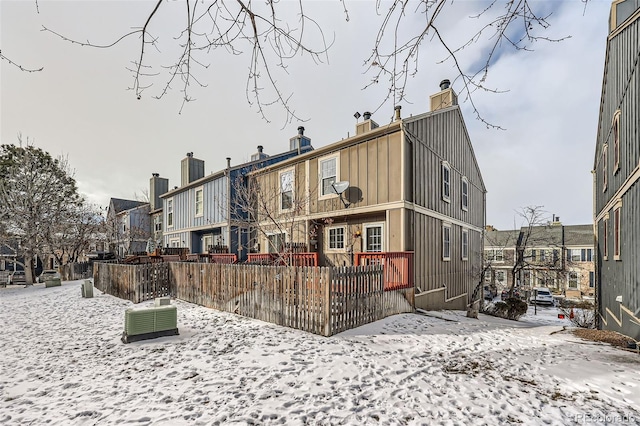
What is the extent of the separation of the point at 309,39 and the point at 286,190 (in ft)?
38.7

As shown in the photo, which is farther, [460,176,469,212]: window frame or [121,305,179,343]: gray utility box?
[460,176,469,212]: window frame

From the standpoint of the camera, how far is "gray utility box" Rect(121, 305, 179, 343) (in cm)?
598

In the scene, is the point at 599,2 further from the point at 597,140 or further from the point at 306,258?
the point at 597,140

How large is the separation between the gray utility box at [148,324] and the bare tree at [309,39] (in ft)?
16.0

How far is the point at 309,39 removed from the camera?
3053 mm

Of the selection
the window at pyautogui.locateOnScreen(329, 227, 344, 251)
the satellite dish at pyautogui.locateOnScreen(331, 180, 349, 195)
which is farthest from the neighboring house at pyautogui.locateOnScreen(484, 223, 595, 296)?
the satellite dish at pyautogui.locateOnScreen(331, 180, 349, 195)

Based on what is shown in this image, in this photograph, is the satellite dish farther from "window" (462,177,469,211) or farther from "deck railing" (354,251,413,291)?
"window" (462,177,469,211)

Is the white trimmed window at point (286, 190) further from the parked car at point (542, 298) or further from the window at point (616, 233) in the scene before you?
the parked car at point (542, 298)

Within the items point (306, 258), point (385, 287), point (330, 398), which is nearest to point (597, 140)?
point (385, 287)

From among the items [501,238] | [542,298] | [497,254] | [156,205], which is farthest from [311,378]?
[501,238]

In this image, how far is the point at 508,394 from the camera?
3.94 metres

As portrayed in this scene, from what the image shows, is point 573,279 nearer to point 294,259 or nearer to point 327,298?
point 294,259

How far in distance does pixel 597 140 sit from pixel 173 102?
19.7 meters

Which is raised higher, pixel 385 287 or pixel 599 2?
pixel 599 2
